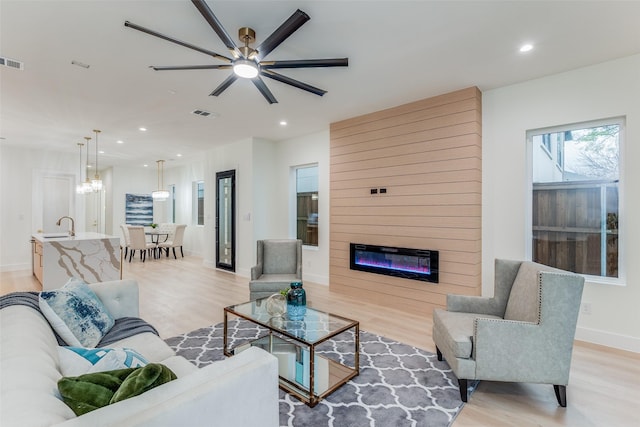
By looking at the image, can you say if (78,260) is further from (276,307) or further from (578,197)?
(578,197)

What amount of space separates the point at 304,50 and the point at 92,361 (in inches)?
110

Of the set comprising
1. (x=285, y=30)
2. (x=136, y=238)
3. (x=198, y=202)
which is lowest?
(x=136, y=238)

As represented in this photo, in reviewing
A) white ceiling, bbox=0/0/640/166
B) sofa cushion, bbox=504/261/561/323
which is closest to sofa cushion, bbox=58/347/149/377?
white ceiling, bbox=0/0/640/166

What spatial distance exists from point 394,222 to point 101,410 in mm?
3864

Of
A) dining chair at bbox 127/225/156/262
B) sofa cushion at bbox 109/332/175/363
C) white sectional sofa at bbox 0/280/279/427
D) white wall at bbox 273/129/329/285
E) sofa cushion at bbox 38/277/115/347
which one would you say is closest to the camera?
white sectional sofa at bbox 0/280/279/427

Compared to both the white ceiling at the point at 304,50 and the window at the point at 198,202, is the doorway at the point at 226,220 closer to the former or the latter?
the white ceiling at the point at 304,50

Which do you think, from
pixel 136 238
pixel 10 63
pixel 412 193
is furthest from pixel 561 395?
pixel 136 238

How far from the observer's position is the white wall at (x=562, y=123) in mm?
2924

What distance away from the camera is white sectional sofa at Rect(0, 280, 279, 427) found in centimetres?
82

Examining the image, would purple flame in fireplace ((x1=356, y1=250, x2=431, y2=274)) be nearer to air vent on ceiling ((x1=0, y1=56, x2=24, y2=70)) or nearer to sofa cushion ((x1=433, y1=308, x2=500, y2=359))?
sofa cushion ((x1=433, y1=308, x2=500, y2=359))

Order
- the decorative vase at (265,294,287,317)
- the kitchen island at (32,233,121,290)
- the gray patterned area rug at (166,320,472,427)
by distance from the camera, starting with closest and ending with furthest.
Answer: the gray patterned area rug at (166,320,472,427)
the decorative vase at (265,294,287,317)
the kitchen island at (32,233,121,290)

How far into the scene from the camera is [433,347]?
9.80 feet

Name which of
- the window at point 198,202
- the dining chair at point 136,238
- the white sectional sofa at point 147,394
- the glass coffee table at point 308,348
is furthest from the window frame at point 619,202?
the dining chair at point 136,238

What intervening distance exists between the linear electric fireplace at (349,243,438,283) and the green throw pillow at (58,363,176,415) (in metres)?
3.46
